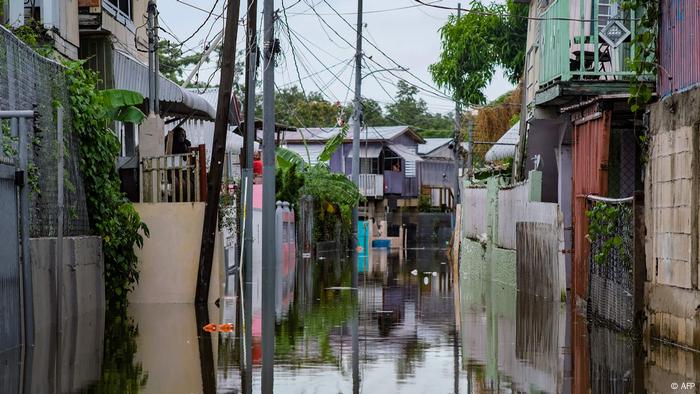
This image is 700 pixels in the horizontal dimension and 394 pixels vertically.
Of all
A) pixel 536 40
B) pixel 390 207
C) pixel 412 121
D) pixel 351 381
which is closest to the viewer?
pixel 351 381

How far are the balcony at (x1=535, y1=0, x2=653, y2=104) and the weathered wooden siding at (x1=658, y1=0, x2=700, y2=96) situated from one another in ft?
12.0

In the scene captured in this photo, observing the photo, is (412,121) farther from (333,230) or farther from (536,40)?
(536,40)

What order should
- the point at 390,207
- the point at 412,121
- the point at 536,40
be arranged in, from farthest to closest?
the point at 412,121
the point at 390,207
the point at 536,40

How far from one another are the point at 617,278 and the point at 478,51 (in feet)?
126

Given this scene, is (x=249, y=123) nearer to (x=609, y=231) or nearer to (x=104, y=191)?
(x=104, y=191)

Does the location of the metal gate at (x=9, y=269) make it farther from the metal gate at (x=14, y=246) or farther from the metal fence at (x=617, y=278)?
the metal fence at (x=617, y=278)

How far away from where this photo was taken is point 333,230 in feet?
188

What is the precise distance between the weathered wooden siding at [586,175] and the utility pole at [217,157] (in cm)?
590

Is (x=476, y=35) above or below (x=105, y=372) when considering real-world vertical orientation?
above

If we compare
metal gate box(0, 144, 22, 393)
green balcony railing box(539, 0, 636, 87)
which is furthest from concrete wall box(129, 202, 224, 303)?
metal gate box(0, 144, 22, 393)

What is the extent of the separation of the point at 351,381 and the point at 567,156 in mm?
14290

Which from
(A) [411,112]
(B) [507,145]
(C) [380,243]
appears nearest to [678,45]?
(B) [507,145]

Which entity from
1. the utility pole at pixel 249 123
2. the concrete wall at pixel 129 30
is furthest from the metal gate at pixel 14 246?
the utility pole at pixel 249 123

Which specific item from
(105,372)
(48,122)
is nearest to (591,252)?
(48,122)
